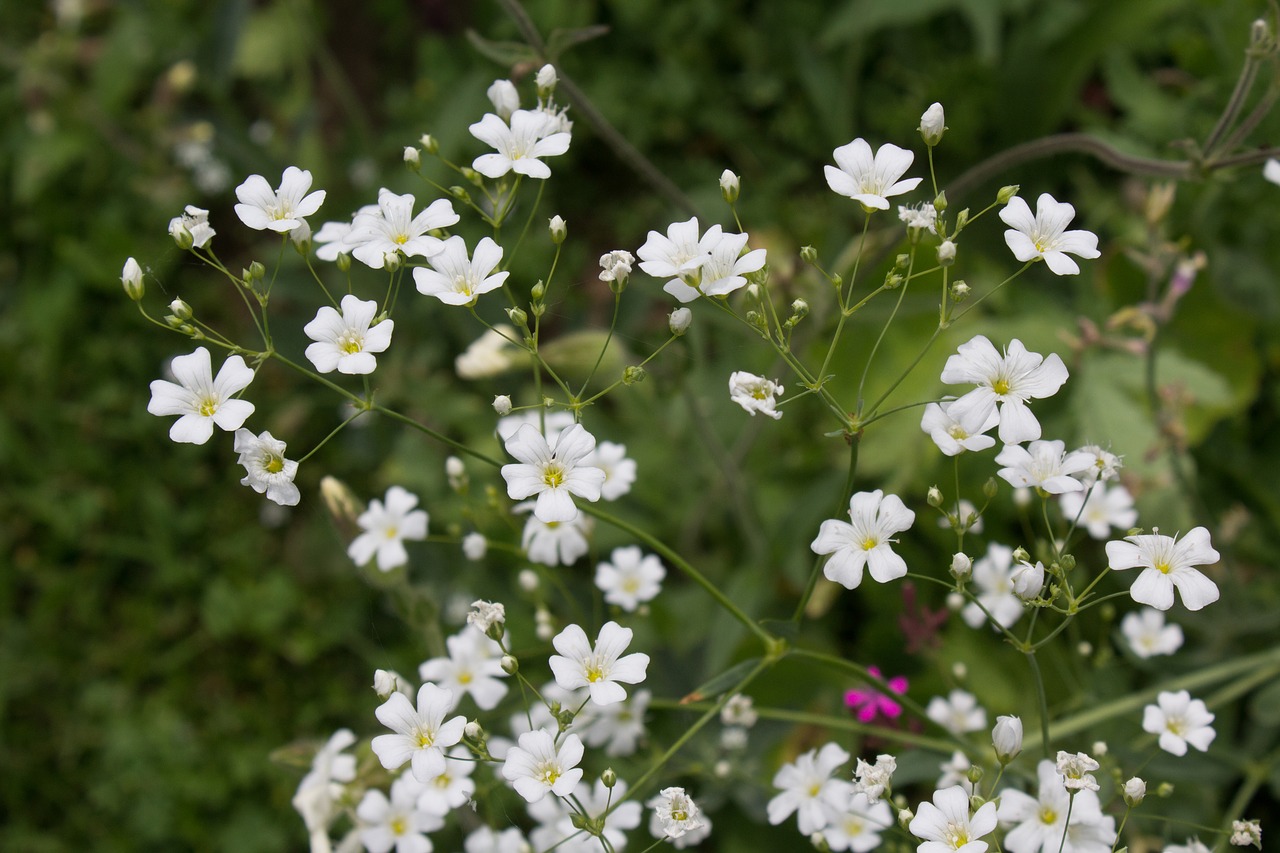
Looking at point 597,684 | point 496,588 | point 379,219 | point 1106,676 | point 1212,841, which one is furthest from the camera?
point 496,588

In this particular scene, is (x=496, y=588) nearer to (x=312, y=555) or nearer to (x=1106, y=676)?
(x=312, y=555)

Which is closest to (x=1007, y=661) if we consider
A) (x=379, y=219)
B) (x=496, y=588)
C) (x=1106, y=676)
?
(x=1106, y=676)

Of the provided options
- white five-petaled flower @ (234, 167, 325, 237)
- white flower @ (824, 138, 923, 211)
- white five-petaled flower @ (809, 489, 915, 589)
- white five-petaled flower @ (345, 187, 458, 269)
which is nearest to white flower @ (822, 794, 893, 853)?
white five-petaled flower @ (809, 489, 915, 589)

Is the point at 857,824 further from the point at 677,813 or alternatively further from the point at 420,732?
the point at 420,732

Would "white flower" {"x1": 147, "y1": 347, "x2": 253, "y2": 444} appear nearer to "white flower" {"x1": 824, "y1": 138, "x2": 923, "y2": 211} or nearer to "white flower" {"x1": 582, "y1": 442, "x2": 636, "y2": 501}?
"white flower" {"x1": 582, "y1": 442, "x2": 636, "y2": 501}

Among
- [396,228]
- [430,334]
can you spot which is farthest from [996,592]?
[430,334]
